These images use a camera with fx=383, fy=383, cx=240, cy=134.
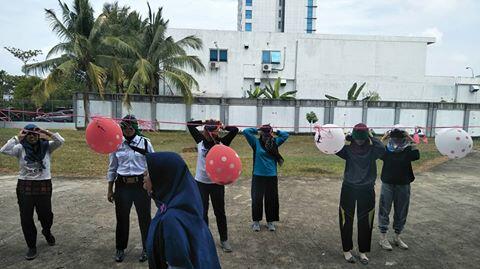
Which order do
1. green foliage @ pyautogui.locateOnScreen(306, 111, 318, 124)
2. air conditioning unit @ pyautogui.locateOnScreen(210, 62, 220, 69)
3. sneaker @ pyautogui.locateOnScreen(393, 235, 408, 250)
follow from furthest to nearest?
air conditioning unit @ pyautogui.locateOnScreen(210, 62, 220, 69)
green foliage @ pyautogui.locateOnScreen(306, 111, 318, 124)
sneaker @ pyautogui.locateOnScreen(393, 235, 408, 250)

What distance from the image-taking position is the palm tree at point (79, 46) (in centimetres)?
1894

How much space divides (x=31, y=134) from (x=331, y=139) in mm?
3778

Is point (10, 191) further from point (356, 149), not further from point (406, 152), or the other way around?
point (406, 152)

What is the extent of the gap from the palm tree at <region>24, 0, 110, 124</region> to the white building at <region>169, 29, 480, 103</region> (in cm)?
1240

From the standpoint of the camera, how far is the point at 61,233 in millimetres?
5562

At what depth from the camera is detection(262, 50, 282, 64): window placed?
32.3m

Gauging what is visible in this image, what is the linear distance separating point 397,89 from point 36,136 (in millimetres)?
33758

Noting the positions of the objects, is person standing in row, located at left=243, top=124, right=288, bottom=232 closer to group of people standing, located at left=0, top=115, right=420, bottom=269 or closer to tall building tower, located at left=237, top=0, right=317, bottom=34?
group of people standing, located at left=0, top=115, right=420, bottom=269

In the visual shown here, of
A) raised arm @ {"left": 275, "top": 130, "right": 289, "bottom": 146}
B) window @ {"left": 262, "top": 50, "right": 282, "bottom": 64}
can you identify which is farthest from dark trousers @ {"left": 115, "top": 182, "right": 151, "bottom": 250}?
window @ {"left": 262, "top": 50, "right": 282, "bottom": 64}

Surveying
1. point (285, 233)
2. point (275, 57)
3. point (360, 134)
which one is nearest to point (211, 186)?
point (285, 233)

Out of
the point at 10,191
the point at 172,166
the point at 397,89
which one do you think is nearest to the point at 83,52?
the point at 10,191

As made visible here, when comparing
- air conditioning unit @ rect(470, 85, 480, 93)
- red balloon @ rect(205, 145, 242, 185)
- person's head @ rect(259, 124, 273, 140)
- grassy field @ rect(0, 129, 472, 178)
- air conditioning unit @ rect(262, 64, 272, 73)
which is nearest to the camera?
red balloon @ rect(205, 145, 242, 185)

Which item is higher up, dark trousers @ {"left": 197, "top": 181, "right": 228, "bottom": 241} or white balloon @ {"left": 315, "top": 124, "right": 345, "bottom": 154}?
white balloon @ {"left": 315, "top": 124, "right": 345, "bottom": 154}

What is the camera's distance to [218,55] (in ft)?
105
